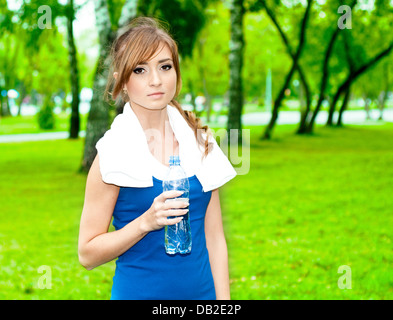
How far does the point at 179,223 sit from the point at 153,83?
1.99ft

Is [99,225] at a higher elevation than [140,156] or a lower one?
lower

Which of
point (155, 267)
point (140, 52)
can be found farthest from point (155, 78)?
point (155, 267)

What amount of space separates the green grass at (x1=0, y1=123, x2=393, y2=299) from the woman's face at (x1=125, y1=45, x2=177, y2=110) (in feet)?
15.1

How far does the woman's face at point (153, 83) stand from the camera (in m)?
2.36

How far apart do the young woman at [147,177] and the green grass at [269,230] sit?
171 inches

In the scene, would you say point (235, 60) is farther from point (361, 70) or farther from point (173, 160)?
point (173, 160)

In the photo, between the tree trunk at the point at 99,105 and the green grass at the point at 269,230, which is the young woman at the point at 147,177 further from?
the tree trunk at the point at 99,105

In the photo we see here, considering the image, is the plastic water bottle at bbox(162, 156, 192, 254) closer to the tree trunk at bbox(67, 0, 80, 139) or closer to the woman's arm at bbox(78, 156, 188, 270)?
the woman's arm at bbox(78, 156, 188, 270)

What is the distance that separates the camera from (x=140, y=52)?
236 centimetres

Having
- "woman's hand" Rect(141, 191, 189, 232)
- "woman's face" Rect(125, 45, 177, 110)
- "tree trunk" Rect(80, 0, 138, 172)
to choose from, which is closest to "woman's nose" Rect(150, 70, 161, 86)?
"woman's face" Rect(125, 45, 177, 110)

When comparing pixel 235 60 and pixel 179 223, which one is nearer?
pixel 179 223

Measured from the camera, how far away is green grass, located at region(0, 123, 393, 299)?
6973 millimetres

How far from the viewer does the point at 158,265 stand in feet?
7.67

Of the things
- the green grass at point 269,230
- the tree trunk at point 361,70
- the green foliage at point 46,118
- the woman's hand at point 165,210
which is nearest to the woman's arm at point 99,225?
the woman's hand at point 165,210
